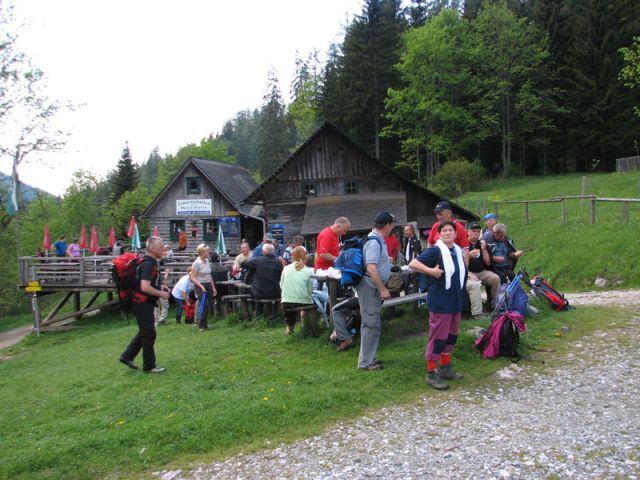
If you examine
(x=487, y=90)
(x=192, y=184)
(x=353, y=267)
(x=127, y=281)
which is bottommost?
(x=127, y=281)

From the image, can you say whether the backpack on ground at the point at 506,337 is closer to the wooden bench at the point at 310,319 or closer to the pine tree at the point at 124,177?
the wooden bench at the point at 310,319

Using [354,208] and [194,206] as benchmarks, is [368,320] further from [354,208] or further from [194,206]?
[194,206]

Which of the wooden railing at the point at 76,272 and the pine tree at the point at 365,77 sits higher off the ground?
the pine tree at the point at 365,77

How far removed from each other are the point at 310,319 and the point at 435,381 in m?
2.98

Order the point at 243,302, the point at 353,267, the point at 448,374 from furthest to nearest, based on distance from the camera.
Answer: the point at 243,302, the point at 353,267, the point at 448,374

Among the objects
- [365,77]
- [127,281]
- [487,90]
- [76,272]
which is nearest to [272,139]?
[365,77]

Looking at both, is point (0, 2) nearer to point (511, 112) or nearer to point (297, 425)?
point (297, 425)

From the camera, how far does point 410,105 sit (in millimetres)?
42688

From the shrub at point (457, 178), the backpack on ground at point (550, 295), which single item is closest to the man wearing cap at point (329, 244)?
the backpack on ground at point (550, 295)

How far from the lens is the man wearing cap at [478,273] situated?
8.05 m

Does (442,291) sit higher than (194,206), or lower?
lower

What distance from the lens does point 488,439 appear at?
4340mm

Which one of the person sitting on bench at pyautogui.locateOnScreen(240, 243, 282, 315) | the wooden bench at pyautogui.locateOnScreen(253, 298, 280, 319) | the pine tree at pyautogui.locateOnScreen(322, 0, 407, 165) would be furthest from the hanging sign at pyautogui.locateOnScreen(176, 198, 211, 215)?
the person sitting on bench at pyautogui.locateOnScreen(240, 243, 282, 315)

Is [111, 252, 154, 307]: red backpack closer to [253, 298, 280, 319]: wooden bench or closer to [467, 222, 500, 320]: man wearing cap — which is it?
[253, 298, 280, 319]: wooden bench
